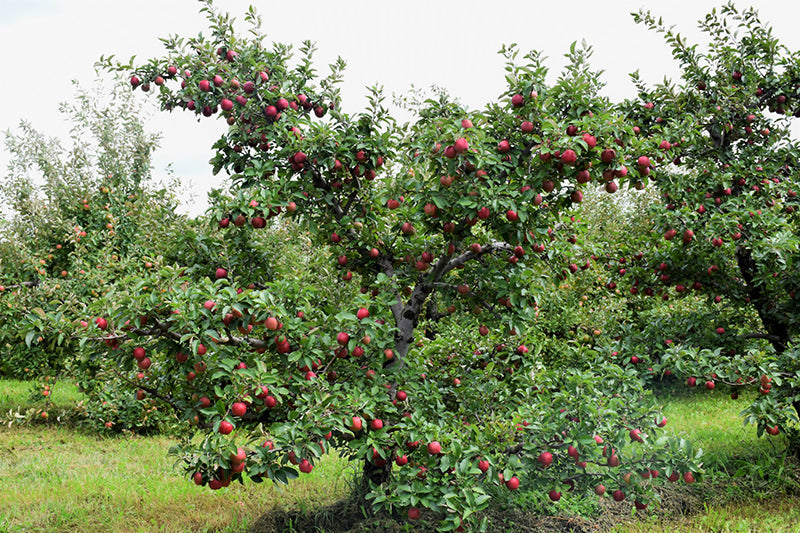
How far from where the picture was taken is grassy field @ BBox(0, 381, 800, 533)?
16.4ft

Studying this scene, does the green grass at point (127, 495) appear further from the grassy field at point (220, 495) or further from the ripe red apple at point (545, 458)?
the ripe red apple at point (545, 458)

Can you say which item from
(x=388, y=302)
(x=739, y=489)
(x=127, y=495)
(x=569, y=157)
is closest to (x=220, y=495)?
(x=127, y=495)

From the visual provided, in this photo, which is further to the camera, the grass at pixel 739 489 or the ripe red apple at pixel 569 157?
the grass at pixel 739 489

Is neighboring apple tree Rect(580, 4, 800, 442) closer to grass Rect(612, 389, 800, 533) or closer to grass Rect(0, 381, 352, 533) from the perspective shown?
grass Rect(612, 389, 800, 533)

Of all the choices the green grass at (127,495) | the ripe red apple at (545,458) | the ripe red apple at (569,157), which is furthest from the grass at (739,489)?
the green grass at (127,495)

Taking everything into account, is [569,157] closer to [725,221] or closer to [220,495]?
[725,221]

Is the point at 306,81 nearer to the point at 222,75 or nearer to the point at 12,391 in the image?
the point at 222,75

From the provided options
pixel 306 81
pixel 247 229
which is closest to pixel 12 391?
pixel 247 229

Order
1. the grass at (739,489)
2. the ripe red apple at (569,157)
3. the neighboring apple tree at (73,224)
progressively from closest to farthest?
the ripe red apple at (569,157) < the grass at (739,489) < the neighboring apple tree at (73,224)

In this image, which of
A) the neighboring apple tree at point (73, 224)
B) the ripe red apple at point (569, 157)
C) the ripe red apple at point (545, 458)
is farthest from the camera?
the neighboring apple tree at point (73, 224)

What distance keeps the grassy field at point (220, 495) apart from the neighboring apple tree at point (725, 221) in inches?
27.8

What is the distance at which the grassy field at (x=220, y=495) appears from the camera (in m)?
5.00

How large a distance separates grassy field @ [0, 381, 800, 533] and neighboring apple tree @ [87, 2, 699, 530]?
3.21ft

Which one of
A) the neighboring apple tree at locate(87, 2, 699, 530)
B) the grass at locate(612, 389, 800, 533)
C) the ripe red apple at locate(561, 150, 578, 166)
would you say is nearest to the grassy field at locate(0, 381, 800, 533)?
the grass at locate(612, 389, 800, 533)
